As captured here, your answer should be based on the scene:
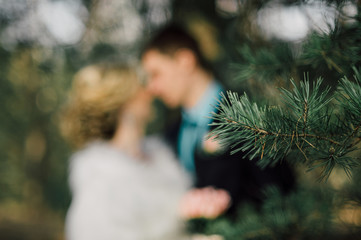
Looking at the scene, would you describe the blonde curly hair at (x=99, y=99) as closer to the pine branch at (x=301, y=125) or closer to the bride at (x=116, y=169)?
the bride at (x=116, y=169)

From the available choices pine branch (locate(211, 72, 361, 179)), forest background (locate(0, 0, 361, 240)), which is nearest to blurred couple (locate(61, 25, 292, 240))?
forest background (locate(0, 0, 361, 240))

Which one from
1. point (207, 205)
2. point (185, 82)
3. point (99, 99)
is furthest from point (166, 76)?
point (207, 205)

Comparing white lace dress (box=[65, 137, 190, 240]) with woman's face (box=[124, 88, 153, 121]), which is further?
woman's face (box=[124, 88, 153, 121])

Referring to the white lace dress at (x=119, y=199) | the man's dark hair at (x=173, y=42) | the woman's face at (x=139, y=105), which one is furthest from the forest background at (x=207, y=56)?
the white lace dress at (x=119, y=199)

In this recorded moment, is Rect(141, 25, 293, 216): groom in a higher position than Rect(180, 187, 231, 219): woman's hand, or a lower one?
higher

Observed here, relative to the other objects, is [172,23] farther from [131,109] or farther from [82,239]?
[82,239]

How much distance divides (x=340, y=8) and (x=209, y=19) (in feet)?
4.87

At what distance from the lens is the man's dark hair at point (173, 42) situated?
5.68ft

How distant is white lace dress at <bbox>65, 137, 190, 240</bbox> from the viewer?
1291 millimetres

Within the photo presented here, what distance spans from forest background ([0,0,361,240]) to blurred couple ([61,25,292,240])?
0.20 meters

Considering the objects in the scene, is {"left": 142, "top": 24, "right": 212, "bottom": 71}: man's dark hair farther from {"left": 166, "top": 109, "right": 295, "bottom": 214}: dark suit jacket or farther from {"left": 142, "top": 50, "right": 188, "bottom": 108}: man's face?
{"left": 166, "top": 109, "right": 295, "bottom": 214}: dark suit jacket

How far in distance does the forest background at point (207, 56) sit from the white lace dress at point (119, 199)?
46cm

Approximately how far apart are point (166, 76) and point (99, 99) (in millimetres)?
460

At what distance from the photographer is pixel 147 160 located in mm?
1612
